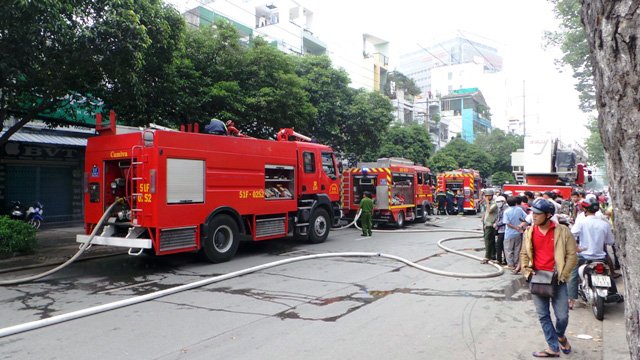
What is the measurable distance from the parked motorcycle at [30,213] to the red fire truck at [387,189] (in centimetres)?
1048

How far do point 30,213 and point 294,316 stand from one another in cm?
1260

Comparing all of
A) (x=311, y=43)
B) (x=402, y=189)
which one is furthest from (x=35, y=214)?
(x=311, y=43)

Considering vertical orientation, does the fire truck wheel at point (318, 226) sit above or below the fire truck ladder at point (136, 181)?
below

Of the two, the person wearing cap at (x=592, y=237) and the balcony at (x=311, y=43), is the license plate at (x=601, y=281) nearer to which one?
the person wearing cap at (x=592, y=237)

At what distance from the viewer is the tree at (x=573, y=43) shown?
59.5 ft

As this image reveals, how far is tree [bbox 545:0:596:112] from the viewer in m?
18.1

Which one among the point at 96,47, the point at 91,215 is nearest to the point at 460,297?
the point at 91,215

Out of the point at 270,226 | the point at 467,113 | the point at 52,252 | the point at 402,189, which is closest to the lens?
the point at 52,252

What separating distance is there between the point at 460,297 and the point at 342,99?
1428 cm

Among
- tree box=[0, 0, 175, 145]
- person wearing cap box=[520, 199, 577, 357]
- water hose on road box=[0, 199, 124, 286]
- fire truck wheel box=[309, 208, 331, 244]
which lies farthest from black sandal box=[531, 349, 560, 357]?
tree box=[0, 0, 175, 145]

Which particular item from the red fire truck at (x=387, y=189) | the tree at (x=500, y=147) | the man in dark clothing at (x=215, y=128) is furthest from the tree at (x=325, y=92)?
the tree at (x=500, y=147)

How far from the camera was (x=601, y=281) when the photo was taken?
589 cm

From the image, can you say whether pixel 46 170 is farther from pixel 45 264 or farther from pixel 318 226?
pixel 318 226

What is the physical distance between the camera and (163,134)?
8.49 meters
